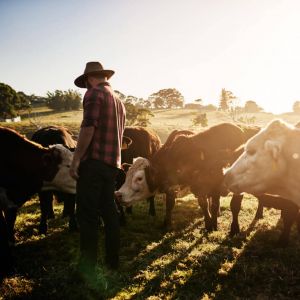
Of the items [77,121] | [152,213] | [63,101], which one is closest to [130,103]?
[77,121]

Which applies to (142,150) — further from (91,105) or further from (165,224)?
(91,105)

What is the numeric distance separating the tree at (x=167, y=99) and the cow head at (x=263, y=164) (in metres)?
128

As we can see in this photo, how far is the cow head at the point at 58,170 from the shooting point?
609 cm

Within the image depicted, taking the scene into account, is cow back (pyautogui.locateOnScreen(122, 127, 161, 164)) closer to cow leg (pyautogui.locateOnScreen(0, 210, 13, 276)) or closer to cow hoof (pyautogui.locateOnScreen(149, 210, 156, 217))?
cow hoof (pyautogui.locateOnScreen(149, 210, 156, 217))

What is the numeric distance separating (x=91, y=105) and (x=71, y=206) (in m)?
3.51

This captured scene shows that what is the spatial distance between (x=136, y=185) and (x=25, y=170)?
2.35 meters

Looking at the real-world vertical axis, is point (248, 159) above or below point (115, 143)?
below

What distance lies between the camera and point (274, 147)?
422cm

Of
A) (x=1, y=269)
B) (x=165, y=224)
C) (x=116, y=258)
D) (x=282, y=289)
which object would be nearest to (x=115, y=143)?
(x=116, y=258)

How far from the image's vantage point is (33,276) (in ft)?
16.0

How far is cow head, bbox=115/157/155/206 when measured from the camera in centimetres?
702

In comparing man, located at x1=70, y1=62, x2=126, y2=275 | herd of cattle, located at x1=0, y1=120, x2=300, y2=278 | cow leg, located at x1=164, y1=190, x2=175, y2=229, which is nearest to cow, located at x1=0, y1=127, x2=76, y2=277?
herd of cattle, located at x1=0, y1=120, x2=300, y2=278

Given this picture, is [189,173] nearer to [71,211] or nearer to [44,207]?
[71,211]

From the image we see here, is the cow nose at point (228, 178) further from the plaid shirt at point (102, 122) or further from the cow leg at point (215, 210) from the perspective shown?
the cow leg at point (215, 210)
